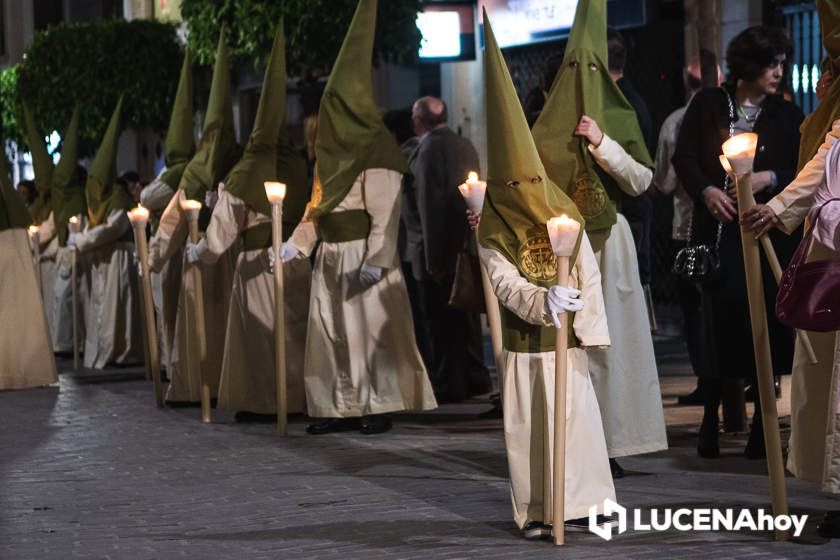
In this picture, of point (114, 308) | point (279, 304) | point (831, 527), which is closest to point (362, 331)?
point (279, 304)

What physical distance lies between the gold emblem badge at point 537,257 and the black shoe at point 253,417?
4.94m

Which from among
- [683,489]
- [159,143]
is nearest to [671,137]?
[683,489]

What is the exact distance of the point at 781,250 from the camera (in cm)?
895

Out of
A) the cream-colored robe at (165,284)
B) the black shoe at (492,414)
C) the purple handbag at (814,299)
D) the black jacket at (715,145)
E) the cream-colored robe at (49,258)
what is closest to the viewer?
the purple handbag at (814,299)

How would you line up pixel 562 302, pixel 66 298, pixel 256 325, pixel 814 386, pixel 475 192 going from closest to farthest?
1. pixel 562 302
2. pixel 814 386
3. pixel 475 192
4. pixel 256 325
5. pixel 66 298

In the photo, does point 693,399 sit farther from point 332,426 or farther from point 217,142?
point 217,142

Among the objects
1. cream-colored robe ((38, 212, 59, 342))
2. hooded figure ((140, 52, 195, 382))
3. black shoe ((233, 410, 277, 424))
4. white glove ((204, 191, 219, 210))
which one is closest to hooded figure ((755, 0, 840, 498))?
black shoe ((233, 410, 277, 424))

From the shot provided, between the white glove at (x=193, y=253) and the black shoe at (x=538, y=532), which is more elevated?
the white glove at (x=193, y=253)

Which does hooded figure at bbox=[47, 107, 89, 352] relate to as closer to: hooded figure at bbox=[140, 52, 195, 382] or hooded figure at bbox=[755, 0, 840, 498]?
hooded figure at bbox=[140, 52, 195, 382]

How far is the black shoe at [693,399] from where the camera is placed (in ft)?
37.6

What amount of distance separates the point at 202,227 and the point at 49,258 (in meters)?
7.33

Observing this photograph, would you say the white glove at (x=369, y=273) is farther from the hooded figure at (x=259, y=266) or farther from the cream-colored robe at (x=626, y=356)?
the cream-colored robe at (x=626, y=356)

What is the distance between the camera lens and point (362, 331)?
10.7 metres

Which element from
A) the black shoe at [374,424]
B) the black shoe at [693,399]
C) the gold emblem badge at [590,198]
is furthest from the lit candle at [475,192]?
the black shoe at [693,399]
